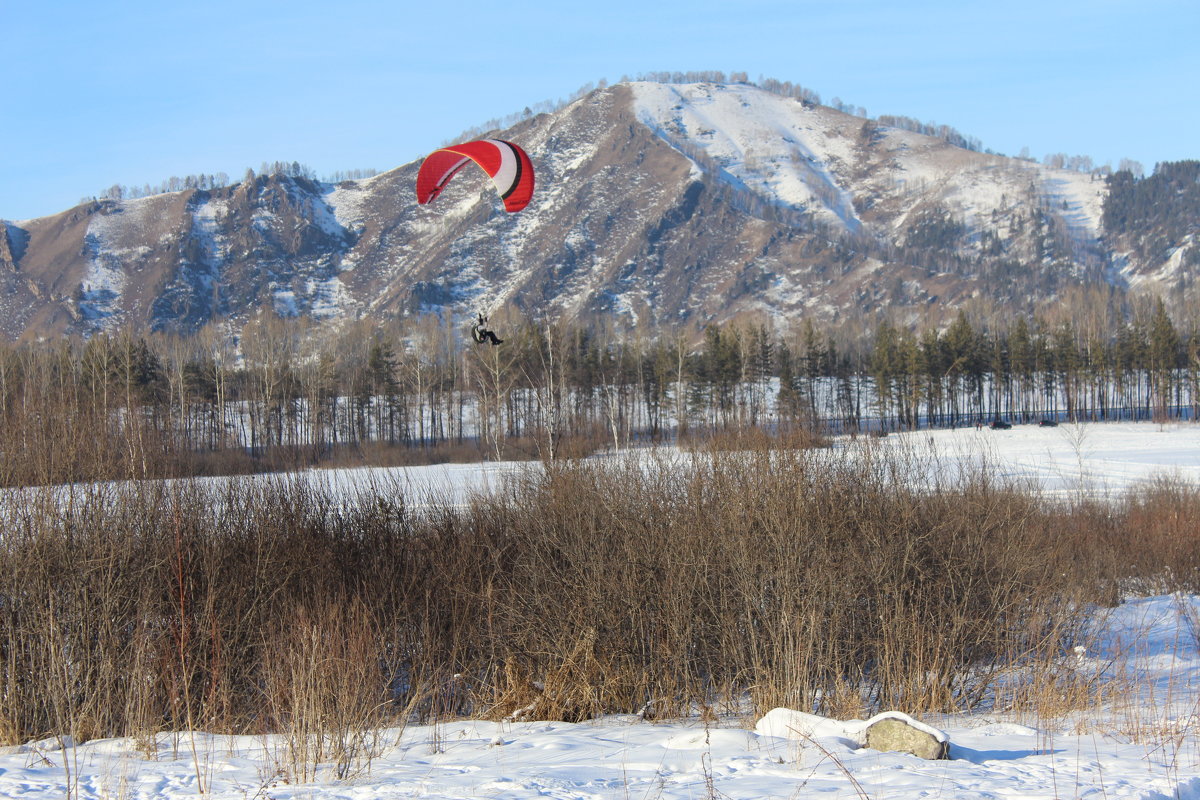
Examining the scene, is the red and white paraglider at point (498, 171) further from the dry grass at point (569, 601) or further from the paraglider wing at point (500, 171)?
the dry grass at point (569, 601)

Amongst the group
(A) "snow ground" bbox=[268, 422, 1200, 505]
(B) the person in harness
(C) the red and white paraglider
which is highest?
(C) the red and white paraglider

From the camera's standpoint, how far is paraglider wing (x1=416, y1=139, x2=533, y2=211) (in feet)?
47.0

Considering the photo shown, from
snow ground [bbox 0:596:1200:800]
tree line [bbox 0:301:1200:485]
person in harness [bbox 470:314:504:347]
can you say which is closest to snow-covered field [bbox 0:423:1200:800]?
snow ground [bbox 0:596:1200:800]

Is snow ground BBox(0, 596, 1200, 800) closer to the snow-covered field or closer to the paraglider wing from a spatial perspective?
the snow-covered field

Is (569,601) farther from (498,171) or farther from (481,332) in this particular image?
(498,171)

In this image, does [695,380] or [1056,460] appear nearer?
[1056,460]

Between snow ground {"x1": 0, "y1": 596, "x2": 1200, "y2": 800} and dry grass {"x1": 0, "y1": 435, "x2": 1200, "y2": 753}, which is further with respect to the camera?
dry grass {"x1": 0, "y1": 435, "x2": 1200, "y2": 753}

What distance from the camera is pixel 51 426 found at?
34.7ft

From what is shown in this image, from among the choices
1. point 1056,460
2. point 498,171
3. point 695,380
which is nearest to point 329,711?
point 498,171

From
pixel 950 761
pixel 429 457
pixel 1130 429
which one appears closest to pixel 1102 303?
pixel 1130 429

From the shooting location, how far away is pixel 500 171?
14.7m

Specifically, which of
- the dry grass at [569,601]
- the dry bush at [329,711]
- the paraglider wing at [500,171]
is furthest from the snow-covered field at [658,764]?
the paraglider wing at [500,171]

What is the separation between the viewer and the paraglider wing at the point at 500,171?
564 inches

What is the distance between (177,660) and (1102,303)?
121204 millimetres
